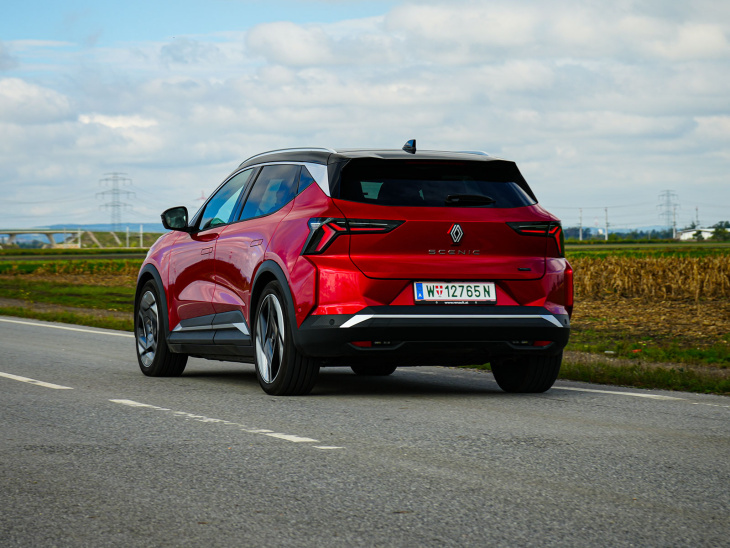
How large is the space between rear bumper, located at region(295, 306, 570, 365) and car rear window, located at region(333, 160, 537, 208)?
31.7 inches

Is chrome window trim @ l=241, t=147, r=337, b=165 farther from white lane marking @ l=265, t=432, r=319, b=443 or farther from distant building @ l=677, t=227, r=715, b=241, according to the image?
distant building @ l=677, t=227, r=715, b=241

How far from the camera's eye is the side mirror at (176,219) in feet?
34.4

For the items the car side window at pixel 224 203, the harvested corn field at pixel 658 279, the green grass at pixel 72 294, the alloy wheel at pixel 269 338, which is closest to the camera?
the alloy wheel at pixel 269 338

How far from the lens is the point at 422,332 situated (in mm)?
8078

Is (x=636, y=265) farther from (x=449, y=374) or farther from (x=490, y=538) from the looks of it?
(x=490, y=538)

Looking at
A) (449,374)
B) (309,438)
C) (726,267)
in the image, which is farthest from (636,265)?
(309,438)

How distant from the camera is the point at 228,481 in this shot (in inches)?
209

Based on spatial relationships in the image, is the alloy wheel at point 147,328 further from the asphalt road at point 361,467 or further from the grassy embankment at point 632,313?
the grassy embankment at point 632,313

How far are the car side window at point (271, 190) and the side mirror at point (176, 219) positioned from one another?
1.10 m

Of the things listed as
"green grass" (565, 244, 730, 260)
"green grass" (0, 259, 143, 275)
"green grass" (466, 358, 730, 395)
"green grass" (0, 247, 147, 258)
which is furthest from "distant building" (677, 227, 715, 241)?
"green grass" (466, 358, 730, 395)

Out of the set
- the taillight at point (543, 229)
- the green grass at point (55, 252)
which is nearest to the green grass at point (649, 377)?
the taillight at point (543, 229)

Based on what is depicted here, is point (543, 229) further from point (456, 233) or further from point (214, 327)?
point (214, 327)

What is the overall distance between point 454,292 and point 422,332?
372 mm

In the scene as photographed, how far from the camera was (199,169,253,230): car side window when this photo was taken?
9.98m
